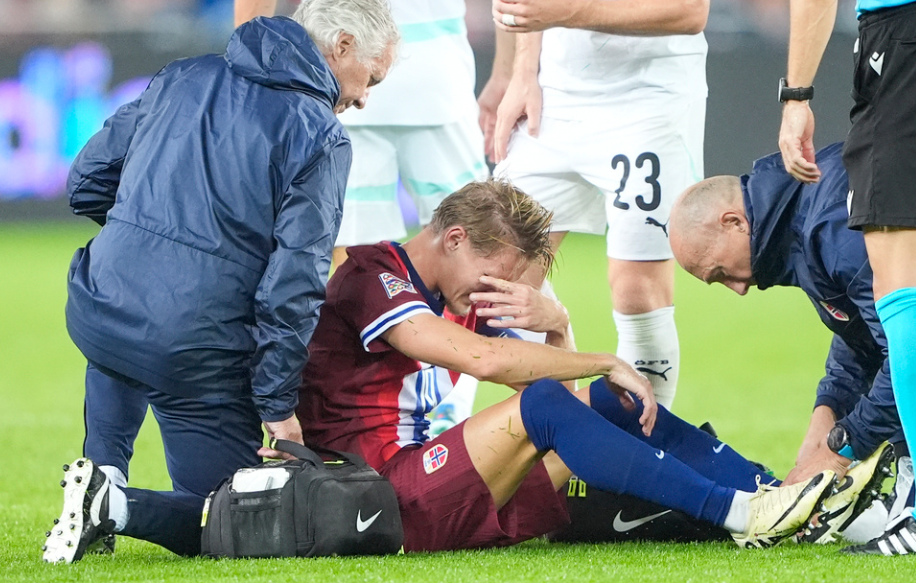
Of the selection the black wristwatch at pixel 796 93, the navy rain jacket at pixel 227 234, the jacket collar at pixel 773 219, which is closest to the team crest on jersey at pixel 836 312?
the jacket collar at pixel 773 219

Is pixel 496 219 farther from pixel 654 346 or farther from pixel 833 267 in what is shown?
pixel 654 346

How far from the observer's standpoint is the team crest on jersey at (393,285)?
2.90 metres

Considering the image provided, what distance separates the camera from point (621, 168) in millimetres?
4031

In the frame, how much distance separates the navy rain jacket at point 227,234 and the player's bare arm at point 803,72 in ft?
3.62

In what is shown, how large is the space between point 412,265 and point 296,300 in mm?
391

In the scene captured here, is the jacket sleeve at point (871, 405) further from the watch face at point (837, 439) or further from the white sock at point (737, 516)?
the white sock at point (737, 516)

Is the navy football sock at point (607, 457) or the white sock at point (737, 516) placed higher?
the navy football sock at point (607, 457)

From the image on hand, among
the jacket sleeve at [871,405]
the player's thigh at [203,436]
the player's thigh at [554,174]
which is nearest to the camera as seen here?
the jacket sleeve at [871,405]

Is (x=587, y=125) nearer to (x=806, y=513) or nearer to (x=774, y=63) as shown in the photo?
(x=806, y=513)

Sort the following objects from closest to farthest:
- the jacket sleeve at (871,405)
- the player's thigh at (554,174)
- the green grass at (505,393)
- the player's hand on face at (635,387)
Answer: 1. the green grass at (505,393)
2. the jacket sleeve at (871,405)
3. the player's hand on face at (635,387)
4. the player's thigh at (554,174)

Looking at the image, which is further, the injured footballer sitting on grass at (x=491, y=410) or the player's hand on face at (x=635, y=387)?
the player's hand on face at (x=635, y=387)

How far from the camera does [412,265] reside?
3.05m

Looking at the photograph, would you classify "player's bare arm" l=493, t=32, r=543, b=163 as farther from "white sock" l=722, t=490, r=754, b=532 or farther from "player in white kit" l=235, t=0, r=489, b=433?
"white sock" l=722, t=490, r=754, b=532

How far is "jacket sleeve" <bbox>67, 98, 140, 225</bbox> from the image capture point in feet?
10.1
